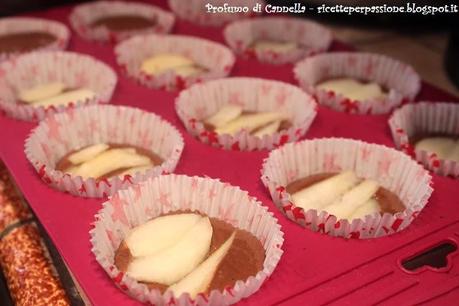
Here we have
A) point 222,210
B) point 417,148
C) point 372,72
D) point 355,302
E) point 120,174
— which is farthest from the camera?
point 372,72

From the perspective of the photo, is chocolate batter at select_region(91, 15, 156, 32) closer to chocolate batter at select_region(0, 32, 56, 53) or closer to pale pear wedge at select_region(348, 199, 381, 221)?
chocolate batter at select_region(0, 32, 56, 53)

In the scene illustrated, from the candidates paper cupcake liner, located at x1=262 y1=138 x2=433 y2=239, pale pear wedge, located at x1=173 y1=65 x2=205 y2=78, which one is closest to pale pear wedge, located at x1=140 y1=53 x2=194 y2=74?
pale pear wedge, located at x1=173 y1=65 x2=205 y2=78

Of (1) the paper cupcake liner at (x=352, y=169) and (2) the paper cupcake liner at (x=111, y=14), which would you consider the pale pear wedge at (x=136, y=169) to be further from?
(2) the paper cupcake liner at (x=111, y=14)

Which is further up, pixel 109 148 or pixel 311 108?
pixel 311 108

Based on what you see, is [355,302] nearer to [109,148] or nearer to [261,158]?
[261,158]

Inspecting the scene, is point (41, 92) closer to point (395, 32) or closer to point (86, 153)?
point (86, 153)

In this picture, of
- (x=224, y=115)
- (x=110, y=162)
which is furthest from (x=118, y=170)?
(x=224, y=115)

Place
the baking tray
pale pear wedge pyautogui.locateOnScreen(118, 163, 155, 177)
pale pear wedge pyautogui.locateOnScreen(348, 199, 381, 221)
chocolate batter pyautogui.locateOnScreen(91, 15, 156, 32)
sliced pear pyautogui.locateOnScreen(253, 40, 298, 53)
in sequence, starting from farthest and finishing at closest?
chocolate batter pyautogui.locateOnScreen(91, 15, 156, 32), sliced pear pyautogui.locateOnScreen(253, 40, 298, 53), pale pear wedge pyautogui.locateOnScreen(118, 163, 155, 177), pale pear wedge pyautogui.locateOnScreen(348, 199, 381, 221), the baking tray

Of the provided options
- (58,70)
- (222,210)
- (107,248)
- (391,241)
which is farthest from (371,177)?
(58,70)

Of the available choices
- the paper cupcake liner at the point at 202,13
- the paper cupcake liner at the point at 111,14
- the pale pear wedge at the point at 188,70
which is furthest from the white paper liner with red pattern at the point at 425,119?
the paper cupcake liner at the point at 111,14
